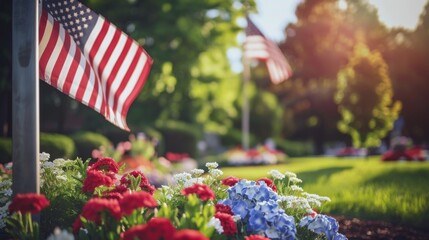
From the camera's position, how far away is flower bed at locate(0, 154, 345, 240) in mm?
2848

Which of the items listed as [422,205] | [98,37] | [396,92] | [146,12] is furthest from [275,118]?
[98,37]

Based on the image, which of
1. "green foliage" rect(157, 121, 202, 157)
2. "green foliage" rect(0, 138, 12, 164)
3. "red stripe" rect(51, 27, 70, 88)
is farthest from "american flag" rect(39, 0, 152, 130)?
"green foliage" rect(157, 121, 202, 157)

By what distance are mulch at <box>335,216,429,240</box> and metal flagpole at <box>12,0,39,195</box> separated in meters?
3.68

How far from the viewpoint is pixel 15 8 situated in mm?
3328

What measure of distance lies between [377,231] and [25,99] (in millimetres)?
4554

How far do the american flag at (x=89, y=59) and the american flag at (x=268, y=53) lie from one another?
289 inches

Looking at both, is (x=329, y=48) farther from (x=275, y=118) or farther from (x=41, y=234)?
(x=41, y=234)

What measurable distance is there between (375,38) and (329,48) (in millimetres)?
3364

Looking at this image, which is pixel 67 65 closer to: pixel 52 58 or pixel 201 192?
pixel 52 58

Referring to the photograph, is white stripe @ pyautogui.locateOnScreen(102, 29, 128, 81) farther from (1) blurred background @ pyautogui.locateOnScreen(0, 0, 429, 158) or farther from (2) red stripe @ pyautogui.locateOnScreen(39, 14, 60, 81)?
(1) blurred background @ pyautogui.locateOnScreen(0, 0, 429, 158)

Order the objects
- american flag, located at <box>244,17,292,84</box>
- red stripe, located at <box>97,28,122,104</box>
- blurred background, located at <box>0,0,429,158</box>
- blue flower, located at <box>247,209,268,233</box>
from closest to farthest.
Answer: blue flower, located at <box>247,209,268,233</box>, red stripe, located at <box>97,28,122,104</box>, american flag, located at <box>244,17,292,84</box>, blurred background, located at <box>0,0,429,158</box>


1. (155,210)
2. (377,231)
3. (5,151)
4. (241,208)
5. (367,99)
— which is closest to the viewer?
(155,210)

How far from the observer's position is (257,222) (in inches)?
135

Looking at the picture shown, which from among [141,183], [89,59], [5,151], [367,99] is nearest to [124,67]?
[89,59]
